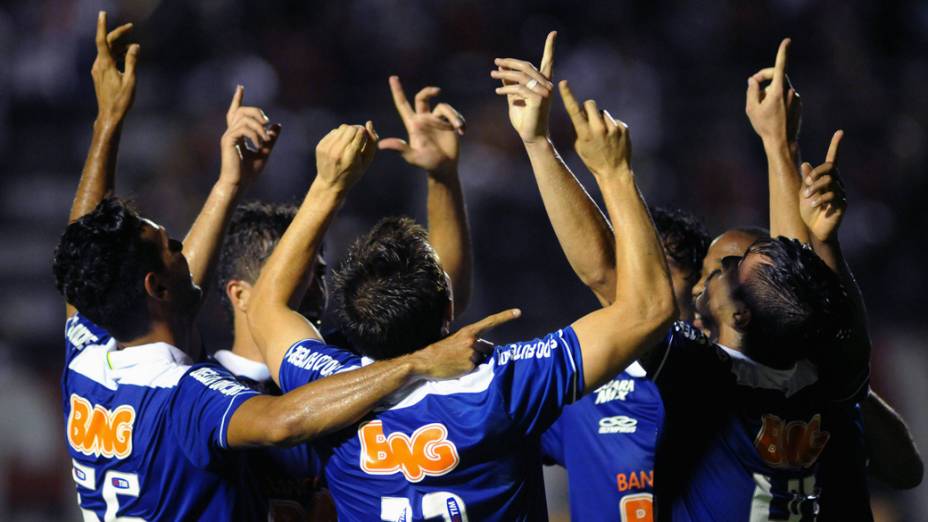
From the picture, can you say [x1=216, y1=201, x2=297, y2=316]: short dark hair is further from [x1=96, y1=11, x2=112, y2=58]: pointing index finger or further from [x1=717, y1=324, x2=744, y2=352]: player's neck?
[x1=717, y1=324, x2=744, y2=352]: player's neck

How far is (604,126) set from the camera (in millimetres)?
3271

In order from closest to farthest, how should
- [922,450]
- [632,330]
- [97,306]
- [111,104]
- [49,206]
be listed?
[632,330], [97,306], [111,104], [922,450], [49,206]

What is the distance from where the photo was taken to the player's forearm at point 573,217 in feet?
11.4

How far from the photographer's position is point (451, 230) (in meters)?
4.54

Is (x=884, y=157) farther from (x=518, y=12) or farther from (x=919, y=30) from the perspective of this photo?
(x=518, y=12)

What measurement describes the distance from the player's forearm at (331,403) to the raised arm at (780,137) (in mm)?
1763

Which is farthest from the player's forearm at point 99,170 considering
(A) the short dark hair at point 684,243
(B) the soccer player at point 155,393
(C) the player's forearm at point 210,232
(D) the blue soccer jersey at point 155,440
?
(A) the short dark hair at point 684,243

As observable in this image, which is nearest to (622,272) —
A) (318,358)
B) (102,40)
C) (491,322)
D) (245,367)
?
(491,322)

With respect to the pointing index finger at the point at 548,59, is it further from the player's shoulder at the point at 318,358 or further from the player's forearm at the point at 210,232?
the player's forearm at the point at 210,232

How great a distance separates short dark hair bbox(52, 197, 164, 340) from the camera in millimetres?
3623

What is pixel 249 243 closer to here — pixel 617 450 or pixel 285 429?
pixel 285 429

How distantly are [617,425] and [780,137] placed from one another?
4.35ft

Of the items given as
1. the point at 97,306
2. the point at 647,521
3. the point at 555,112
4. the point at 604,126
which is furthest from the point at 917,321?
the point at 97,306

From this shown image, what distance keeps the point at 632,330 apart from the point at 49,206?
7.80 m
